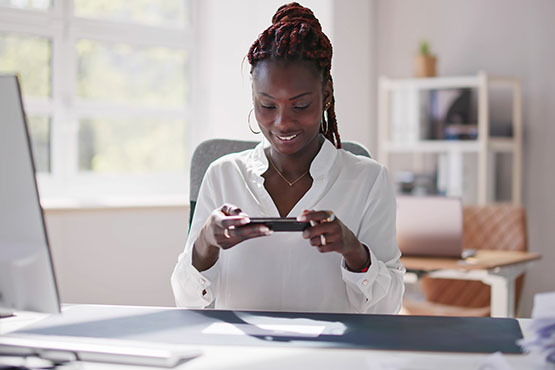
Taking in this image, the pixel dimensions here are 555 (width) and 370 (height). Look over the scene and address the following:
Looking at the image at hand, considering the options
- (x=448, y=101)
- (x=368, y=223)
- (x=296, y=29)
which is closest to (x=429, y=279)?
(x=448, y=101)

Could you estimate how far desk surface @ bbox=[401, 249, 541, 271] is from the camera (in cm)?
219

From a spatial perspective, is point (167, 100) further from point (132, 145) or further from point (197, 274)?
point (197, 274)

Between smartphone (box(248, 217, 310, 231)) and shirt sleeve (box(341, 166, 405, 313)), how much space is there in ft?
0.72

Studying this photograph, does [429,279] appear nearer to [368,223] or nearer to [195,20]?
[368,223]

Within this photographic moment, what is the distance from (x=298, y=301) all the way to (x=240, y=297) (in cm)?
13

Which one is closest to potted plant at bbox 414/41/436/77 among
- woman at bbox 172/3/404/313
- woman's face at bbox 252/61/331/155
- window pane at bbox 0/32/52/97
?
window pane at bbox 0/32/52/97

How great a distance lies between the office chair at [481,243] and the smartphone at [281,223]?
2.04 m

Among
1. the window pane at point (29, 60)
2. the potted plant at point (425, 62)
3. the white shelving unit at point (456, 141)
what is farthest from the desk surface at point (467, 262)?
the window pane at point (29, 60)

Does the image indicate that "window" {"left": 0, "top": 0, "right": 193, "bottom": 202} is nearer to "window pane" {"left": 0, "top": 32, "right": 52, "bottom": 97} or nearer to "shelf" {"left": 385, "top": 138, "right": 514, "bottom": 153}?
"window pane" {"left": 0, "top": 32, "right": 52, "bottom": 97}

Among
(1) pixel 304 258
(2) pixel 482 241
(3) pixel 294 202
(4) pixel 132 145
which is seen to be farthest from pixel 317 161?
(4) pixel 132 145

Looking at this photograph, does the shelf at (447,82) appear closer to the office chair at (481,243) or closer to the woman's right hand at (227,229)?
the office chair at (481,243)

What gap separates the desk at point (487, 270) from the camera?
220 centimetres

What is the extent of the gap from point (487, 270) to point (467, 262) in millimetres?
76

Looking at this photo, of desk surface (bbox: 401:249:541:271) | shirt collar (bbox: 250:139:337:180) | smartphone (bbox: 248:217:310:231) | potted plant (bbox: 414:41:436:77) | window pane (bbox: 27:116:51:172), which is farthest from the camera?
potted plant (bbox: 414:41:436:77)
